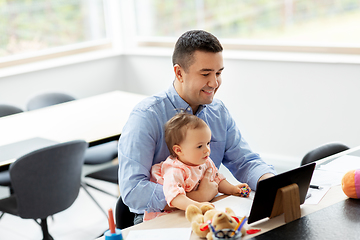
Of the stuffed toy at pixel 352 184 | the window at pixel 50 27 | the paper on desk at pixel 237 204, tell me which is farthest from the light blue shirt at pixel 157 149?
the window at pixel 50 27

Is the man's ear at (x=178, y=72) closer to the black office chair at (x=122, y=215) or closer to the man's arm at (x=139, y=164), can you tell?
the man's arm at (x=139, y=164)

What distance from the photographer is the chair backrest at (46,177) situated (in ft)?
8.18

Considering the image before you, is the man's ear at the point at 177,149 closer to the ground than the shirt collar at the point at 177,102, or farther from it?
closer to the ground

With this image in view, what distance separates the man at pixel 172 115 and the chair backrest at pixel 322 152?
0.41 meters

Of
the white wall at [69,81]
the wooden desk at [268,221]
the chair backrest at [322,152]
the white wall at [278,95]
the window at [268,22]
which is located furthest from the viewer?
the white wall at [69,81]

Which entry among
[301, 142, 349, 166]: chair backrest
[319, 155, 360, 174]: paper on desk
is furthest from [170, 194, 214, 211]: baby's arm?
[301, 142, 349, 166]: chair backrest

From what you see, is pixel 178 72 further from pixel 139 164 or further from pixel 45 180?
pixel 45 180

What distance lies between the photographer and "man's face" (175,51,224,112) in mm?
1876

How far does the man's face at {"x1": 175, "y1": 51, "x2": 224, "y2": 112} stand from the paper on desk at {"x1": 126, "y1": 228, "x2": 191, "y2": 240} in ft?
1.98

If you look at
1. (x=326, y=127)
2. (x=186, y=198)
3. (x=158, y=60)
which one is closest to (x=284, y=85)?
(x=326, y=127)

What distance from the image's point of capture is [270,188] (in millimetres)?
1463

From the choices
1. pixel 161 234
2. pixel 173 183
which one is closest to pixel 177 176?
pixel 173 183

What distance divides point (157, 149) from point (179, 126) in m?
0.20

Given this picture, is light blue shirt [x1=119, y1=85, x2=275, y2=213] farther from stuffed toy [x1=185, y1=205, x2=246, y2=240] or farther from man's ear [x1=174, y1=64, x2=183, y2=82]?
stuffed toy [x1=185, y1=205, x2=246, y2=240]
